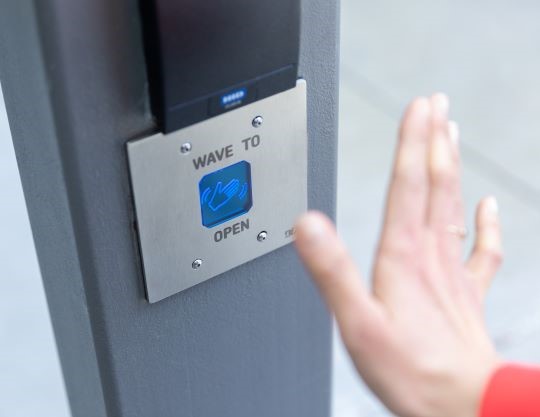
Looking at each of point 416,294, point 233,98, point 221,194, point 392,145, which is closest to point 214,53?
point 233,98

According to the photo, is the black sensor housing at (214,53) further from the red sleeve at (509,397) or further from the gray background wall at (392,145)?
the gray background wall at (392,145)

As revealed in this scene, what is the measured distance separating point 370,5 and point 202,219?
8.53 feet

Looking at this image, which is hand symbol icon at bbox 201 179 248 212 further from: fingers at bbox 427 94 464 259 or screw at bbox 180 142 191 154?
fingers at bbox 427 94 464 259

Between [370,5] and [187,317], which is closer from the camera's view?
[187,317]

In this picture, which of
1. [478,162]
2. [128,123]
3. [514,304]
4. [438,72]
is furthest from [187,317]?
[438,72]

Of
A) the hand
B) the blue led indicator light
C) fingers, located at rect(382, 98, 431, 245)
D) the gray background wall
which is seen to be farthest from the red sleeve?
the gray background wall

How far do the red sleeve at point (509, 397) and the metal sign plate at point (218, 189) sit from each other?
33 centimetres

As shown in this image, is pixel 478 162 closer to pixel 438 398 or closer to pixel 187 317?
pixel 187 317

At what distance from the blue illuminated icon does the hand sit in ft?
0.75

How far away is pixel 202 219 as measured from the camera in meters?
0.92

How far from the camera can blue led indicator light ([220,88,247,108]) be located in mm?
848

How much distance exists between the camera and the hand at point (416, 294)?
676 millimetres

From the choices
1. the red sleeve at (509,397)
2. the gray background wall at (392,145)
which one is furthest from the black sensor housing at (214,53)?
the gray background wall at (392,145)

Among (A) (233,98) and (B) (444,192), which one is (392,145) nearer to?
(A) (233,98)
